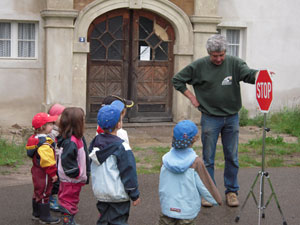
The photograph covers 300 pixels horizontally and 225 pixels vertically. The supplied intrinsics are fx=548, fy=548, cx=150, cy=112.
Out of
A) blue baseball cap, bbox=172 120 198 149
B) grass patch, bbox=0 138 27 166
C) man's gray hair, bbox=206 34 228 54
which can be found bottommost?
grass patch, bbox=0 138 27 166

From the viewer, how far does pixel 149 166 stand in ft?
27.9

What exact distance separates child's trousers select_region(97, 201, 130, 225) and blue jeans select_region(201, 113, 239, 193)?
1900mm

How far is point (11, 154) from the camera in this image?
884cm

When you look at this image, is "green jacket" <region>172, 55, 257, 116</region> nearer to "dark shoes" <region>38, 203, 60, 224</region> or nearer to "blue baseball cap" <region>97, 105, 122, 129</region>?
"blue baseball cap" <region>97, 105, 122, 129</region>

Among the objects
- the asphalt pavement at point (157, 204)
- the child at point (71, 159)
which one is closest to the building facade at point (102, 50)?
the asphalt pavement at point (157, 204)

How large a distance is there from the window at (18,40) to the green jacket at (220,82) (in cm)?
640

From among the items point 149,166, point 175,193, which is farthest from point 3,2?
point 175,193

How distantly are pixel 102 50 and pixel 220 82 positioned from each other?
246 inches

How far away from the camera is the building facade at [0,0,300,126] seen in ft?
37.9

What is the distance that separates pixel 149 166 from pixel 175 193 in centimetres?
392

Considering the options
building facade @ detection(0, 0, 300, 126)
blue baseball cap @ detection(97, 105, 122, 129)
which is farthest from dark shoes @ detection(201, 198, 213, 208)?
building facade @ detection(0, 0, 300, 126)

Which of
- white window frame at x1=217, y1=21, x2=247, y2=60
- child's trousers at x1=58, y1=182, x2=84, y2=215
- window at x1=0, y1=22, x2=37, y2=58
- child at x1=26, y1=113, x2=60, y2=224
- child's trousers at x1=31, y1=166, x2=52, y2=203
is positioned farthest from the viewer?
white window frame at x1=217, y1=21, x2=247, y2=60

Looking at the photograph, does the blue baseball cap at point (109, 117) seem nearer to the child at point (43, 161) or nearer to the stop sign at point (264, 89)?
the child at point (43, 161)

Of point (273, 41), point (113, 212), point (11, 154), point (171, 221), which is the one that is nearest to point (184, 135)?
point (171, 221)
